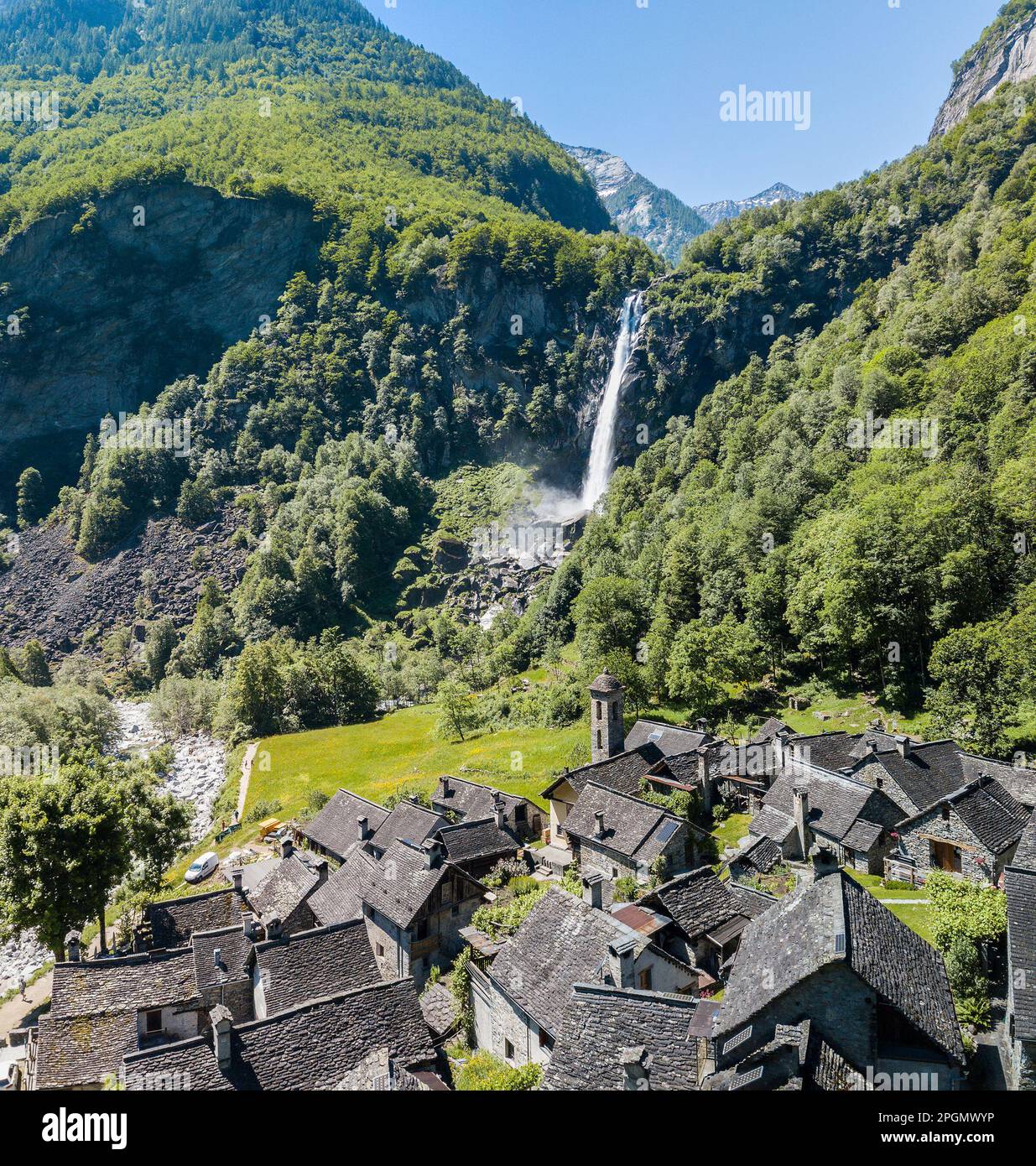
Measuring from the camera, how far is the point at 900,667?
5444 centimetres

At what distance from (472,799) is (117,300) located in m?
196

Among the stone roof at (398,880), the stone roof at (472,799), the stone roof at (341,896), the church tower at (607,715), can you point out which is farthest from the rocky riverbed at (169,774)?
the church tower at (607,715)

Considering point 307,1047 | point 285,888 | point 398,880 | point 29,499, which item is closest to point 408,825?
point 285,888

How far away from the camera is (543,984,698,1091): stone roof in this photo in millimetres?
18594

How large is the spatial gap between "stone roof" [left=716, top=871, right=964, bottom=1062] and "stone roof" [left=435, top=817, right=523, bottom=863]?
66.4 feet

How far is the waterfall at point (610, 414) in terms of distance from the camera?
155m

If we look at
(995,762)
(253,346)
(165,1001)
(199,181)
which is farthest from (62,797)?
(199,181)

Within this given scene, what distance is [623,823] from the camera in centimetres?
3938

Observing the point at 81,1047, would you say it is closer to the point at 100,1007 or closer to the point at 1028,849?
the point at 100,1007

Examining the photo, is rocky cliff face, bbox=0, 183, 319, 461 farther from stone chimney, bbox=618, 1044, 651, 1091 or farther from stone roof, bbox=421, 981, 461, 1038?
stone chimney, bbox=618, 1044, 651, 1091

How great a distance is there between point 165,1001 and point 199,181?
726 feet

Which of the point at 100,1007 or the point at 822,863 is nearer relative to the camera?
the point at 822,863

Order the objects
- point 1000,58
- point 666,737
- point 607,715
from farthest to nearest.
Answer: point 1000,58 < point 666,737 < point 607,715

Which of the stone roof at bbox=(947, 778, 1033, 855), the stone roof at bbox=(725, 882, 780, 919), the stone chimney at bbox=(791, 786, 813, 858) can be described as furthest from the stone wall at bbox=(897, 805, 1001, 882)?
the stone roof at bbox=(725, 882, 780, 919)
